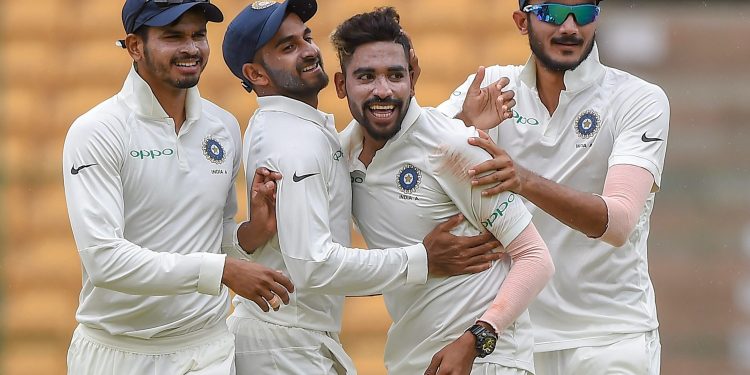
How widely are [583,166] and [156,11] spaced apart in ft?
4.55

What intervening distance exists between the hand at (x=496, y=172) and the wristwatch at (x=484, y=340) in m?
0.38

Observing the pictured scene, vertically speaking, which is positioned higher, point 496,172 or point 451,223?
point 496,172

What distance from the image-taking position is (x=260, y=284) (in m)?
3.90

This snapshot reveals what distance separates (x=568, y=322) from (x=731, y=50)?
9.72 feet

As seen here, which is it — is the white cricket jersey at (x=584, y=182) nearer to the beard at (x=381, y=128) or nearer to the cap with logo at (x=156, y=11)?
the beard at (x=381, y=128)

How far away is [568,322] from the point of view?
458cm

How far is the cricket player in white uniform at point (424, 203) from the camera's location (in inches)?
159

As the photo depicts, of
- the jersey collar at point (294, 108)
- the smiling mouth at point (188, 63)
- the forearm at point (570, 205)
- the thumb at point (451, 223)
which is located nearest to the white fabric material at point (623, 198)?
the forearm at point (570, 205)

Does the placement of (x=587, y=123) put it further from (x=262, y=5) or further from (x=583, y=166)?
(x=262, y=5)

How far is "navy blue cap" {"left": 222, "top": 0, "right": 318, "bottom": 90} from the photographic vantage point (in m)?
4.24

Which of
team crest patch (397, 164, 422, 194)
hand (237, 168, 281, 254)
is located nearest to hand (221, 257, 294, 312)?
hand (237, 168, 281, 254)

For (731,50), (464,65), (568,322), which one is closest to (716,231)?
(731,50)

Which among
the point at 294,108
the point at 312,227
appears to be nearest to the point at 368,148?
the point at 294,108

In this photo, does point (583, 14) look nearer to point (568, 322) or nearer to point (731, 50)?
point (568, 322)
